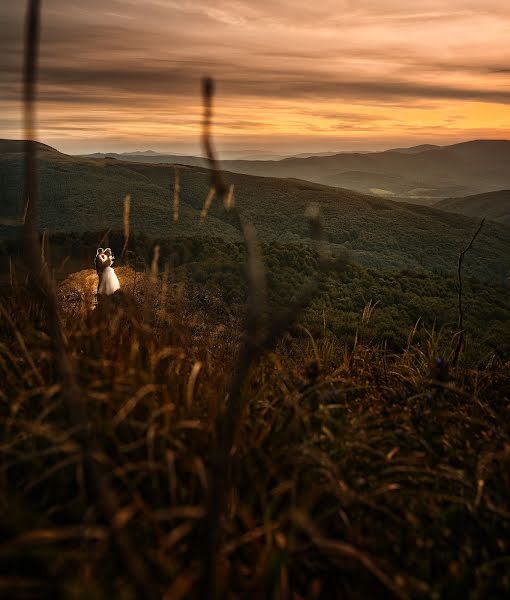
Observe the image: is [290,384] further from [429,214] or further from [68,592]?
[429,214]

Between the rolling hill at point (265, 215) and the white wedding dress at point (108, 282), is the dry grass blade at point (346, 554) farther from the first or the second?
the rolling hill at point (265, 215)

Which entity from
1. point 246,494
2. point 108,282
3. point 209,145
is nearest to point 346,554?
point 246,494

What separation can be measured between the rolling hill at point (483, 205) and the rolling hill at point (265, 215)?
184 feet

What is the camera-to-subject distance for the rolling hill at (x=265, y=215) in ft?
136

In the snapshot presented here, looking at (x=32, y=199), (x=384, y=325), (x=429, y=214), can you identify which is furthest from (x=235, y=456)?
(x=429, y=214)

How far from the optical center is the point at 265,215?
51.7 m

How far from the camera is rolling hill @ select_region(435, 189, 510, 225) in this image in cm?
12112

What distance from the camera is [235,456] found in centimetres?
219

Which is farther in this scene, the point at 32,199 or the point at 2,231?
the point at 2,231

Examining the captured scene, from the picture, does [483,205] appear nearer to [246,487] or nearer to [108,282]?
[108,282]

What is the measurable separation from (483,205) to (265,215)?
9736 cm

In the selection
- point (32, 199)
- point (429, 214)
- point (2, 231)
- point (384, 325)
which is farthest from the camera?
point (429, 214)

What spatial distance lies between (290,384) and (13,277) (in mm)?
2299

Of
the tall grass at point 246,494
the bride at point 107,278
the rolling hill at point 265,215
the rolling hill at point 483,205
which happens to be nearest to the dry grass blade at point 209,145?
the tall grass at point 246,494
